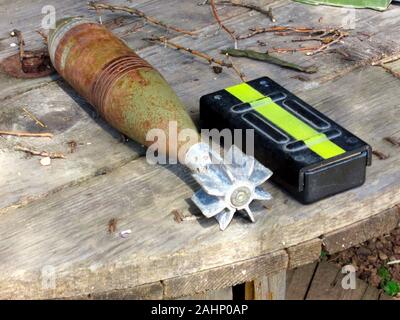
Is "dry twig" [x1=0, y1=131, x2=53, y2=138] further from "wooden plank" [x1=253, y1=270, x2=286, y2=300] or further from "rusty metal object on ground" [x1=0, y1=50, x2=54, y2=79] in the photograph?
"wooden plank" [x1=253, y1=270, x2=286, y2=300]

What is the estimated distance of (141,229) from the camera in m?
2.16

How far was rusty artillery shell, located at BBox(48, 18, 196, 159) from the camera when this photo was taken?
2375 millimetres

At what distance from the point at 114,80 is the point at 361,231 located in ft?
2.55

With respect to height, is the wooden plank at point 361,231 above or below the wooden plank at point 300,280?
above

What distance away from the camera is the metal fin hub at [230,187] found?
2.13m

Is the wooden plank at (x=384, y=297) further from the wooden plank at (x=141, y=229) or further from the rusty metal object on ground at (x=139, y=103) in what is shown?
the rusty metal object on ground at (x=139, y=103)

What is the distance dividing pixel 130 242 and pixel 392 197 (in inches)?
26.4

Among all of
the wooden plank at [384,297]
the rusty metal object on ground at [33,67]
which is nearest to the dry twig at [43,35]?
the rusty metal object on ground at [33,67]

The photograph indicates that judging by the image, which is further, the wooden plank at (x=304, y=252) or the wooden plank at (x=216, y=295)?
the wooden plank at (x=216, y=295)

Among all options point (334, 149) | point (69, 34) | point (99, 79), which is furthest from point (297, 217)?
point (69, 34)

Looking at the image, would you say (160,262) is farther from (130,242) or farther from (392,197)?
(392,197)

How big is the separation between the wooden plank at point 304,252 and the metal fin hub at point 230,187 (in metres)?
0.13

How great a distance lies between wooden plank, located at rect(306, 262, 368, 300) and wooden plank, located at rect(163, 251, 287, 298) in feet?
5.34

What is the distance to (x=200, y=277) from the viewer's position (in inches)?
83.9
